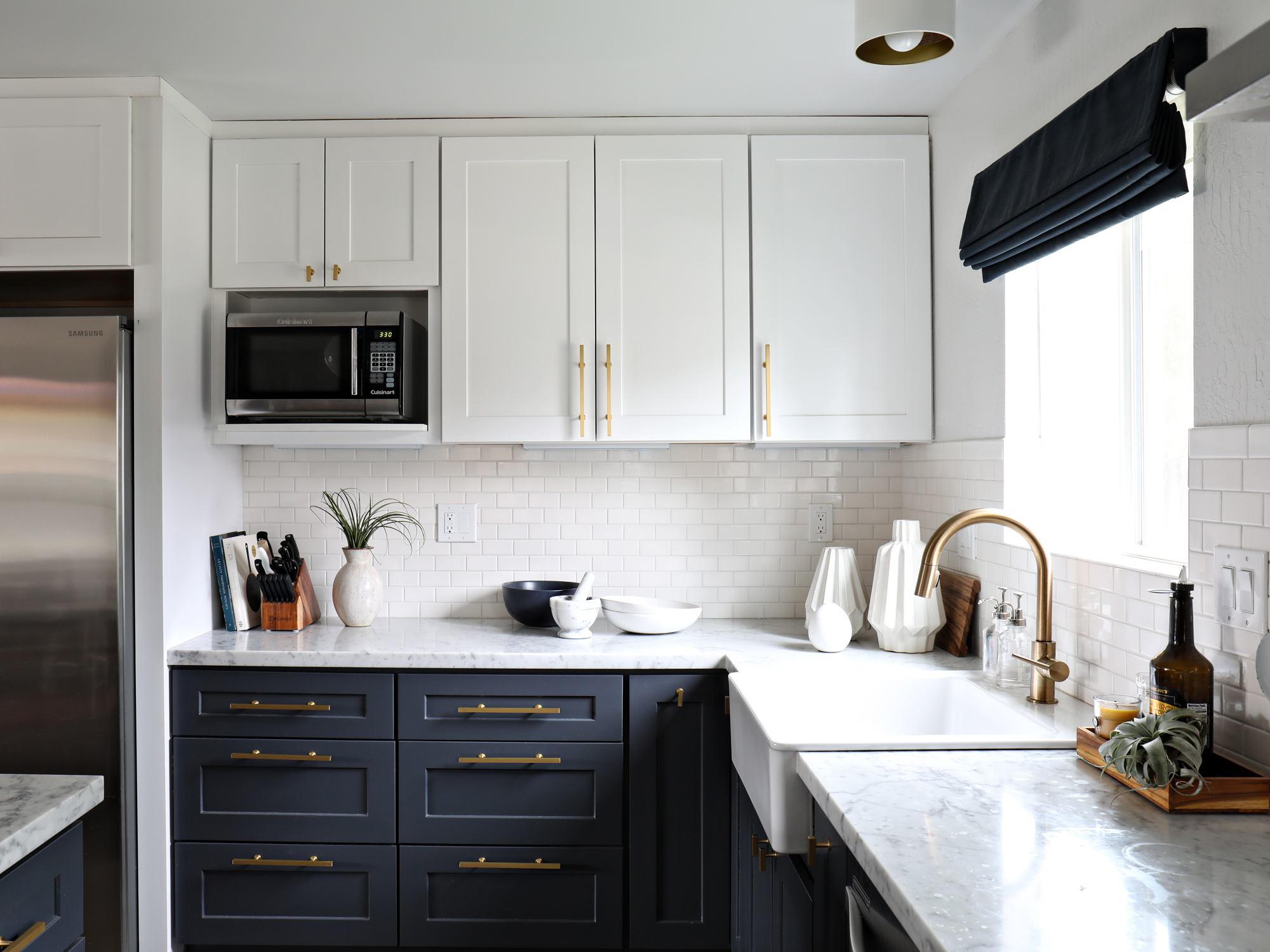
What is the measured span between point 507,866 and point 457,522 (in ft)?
3.57

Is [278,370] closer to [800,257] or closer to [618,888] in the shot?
[800,257]

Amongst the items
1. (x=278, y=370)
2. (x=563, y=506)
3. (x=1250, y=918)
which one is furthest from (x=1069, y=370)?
(x=278, y=370)

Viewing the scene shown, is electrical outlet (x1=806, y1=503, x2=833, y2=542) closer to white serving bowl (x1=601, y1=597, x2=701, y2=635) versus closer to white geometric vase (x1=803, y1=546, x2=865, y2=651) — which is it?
white geometric vase (x1=803, y1=546, x2=865, y2=651)

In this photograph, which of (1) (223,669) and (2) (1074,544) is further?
(1) (223,669)

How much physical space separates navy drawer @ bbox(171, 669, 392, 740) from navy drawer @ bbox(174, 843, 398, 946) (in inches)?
12.2

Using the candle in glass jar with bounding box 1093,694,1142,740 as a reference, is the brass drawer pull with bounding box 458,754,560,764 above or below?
below

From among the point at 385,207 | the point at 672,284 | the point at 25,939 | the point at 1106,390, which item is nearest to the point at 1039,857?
the point at 1106,390

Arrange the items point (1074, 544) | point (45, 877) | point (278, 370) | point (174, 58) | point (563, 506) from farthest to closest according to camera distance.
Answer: point (563, 506)
point (278, 370)
point (174, 58)
point (1074, 544)
point (45, 877)

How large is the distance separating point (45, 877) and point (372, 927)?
138cm

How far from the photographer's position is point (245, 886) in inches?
92.7

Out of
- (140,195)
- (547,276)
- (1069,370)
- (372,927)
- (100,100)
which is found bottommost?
(372,927)

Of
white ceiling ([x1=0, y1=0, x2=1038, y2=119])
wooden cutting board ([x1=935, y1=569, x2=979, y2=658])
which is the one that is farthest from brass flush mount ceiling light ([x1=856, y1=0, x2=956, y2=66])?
wooden cutting board ([x1=935, y1=569, x2=979, y2=658])

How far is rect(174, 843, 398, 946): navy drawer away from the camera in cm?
234

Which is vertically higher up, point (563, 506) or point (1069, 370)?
point (1069, 370)
